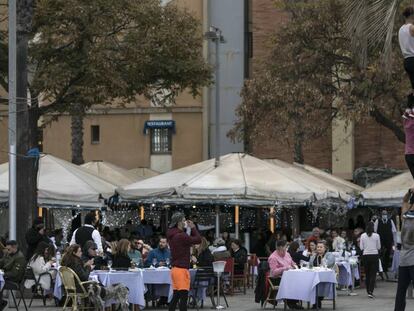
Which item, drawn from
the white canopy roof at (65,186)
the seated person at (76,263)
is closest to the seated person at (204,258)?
the seated person at (76,263)

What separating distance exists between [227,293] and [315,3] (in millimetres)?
9671

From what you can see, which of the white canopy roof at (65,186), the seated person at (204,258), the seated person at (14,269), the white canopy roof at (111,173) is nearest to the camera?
the seated person at (14,269)

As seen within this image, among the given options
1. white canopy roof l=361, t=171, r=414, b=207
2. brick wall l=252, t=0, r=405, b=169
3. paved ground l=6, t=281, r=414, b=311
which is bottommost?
paved ground l=6, t=281, r=414, b=311

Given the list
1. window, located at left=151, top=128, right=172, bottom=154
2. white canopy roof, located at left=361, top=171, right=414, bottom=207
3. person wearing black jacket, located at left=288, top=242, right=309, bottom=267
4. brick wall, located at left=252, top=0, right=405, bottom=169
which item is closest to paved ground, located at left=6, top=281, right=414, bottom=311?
person wearing black jacket, located at left=288, top=242, right=309, bottom=267

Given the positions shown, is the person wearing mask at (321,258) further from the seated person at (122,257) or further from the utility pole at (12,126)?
the utility pole at (12,126)

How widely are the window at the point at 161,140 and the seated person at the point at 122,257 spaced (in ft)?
78.8

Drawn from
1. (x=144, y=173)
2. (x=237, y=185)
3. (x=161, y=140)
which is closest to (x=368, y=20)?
Answer: (x=237, y=185)

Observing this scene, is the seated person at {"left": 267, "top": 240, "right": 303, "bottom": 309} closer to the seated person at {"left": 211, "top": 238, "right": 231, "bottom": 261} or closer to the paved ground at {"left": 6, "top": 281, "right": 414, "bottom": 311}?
the paved ground at {"left": 6, "top": 281, "right": 414, "bottom": 311}

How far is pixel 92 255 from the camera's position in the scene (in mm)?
20906

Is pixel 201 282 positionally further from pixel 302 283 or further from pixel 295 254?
A: pixel 295 254

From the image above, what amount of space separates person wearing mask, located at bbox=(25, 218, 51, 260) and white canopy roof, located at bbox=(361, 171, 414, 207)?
1129 cm

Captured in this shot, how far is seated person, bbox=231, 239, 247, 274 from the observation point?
25375mm

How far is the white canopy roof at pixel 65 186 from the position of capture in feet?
96.4

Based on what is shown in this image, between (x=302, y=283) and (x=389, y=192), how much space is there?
10.7 m
